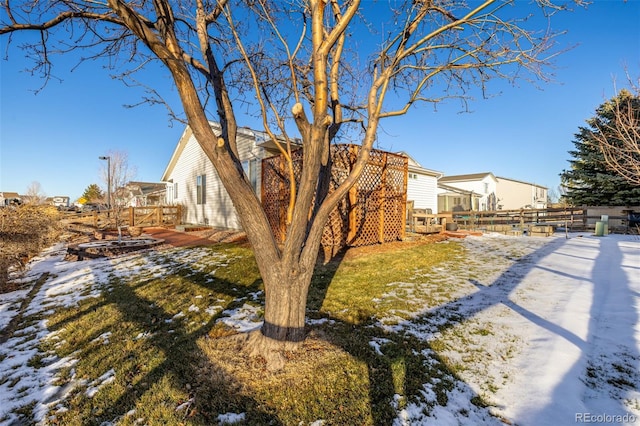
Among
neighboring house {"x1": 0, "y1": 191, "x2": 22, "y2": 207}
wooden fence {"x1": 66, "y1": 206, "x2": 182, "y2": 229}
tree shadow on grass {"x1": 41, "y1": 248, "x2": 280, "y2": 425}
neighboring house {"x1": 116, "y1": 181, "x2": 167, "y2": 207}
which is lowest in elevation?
tree shadow on grass {"x1": 41, "y1": 248, "x2": 280, "y2": 425}

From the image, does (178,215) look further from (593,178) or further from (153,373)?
(593,178)

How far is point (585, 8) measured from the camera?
315cm

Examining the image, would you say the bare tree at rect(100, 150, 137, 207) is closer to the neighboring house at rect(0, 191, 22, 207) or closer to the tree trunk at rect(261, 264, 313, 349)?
the neighboring house at rect(0, 191, 22, 207)

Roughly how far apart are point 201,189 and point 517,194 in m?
37.0

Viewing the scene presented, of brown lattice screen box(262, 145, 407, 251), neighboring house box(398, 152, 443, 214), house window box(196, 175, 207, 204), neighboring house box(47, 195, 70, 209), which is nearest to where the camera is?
brown lattice screen box(262, 145, 407, 251)

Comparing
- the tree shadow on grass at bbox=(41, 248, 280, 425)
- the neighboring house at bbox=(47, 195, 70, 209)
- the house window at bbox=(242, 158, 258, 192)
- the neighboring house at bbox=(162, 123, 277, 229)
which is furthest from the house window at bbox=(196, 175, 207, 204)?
the neighboring house at bbox=(47, 195, 70, 209)

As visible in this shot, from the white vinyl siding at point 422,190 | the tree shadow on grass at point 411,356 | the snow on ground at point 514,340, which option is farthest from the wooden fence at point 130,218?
the tree shadow on grass at point 411,356

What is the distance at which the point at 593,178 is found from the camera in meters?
14.9

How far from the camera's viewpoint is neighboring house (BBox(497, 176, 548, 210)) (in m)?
32.1

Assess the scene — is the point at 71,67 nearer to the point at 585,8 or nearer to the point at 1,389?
the point at 1,389

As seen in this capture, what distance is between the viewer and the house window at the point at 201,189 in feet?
49.7

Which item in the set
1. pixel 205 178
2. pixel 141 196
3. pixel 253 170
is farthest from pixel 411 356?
pixel 141 196

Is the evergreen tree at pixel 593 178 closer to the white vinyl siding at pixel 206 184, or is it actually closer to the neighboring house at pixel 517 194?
the neighboring house at pixel 517 194

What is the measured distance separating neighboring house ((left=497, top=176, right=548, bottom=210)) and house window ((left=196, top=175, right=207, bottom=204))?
1173 inches
